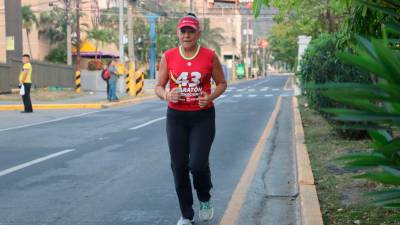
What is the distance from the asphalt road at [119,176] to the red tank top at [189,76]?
1226mm

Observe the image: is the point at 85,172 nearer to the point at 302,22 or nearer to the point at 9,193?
the point at 9,193

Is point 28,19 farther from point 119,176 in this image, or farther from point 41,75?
point 119,176

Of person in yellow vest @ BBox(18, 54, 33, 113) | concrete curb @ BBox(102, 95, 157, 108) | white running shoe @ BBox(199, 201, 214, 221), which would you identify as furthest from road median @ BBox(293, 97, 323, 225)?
concrete curb @ BBox(102, 95, 157, 108)

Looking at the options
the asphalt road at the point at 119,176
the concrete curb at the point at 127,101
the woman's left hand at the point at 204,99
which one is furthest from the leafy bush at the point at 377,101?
the concrete curb at the point at 127,101

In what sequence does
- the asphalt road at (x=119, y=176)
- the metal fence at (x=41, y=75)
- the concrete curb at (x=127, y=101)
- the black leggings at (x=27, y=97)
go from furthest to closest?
the metal fence at (x=41, y=75) < the concrete curb at (x=127, y=101) < the black leggings at (x=27, y=97) < the asphalt road at (x=119, y=176)

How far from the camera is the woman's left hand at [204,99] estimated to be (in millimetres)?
5133

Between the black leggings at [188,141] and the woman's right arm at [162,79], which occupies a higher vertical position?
the woman's right arm at [162,79]

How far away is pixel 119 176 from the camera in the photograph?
8234mm

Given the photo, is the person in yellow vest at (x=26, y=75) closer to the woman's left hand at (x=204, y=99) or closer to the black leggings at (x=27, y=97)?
the black leggings at (x=27, y=97)

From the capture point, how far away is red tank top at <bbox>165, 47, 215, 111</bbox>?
5133 mm

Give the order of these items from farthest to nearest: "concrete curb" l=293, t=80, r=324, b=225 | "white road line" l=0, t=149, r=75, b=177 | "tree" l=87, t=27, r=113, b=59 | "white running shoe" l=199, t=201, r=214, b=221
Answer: "tree" l=87, t=27, r=113, b=59 → "white road line" l=0, t=149, r=75, b=177 → "white running shoe" l=199, t=201, r=214, b=221 → "concrete curb" l=293, t=80, r=324, b=225

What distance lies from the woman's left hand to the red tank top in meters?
0.03

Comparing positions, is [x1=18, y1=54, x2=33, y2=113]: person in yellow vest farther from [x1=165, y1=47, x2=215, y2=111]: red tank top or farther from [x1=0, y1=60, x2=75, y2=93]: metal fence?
[x1=165, y1=47, x2=215, y2=111]: red tank top

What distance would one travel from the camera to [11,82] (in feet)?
101
